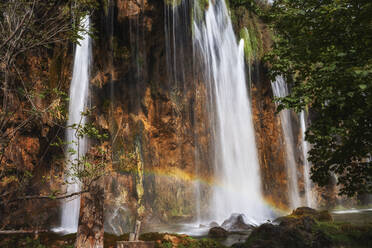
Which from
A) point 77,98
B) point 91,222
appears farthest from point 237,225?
point 77,98

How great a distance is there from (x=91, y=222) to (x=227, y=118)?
1778 cm

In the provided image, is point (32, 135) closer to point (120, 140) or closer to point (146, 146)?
point (120, 140)

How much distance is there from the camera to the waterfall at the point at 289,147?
27734mm

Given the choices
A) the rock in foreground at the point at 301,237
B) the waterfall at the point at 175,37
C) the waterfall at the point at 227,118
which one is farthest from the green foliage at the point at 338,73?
the waterfall at the point at 227,118

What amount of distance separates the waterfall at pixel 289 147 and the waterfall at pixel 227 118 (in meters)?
4.64

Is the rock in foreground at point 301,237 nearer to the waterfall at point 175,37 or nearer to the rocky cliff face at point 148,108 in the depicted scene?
the rocky cliff face at point 148,108

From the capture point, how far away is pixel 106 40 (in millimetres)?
19125

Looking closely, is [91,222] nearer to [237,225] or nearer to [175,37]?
[237,225]

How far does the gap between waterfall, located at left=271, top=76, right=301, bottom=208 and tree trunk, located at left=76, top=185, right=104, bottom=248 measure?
23515 millimetres

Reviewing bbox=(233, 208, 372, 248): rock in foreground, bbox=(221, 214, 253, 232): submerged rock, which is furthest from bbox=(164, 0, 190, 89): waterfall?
bbox=(233, 208, 372, 248): rock in foreground

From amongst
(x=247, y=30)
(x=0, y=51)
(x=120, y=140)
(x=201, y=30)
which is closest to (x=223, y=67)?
(x=201, y=30)

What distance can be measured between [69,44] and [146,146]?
7797 millimetres

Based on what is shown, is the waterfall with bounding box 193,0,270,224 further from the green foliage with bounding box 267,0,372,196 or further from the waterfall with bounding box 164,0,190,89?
the green foliage with bounding box 267,0,372,196

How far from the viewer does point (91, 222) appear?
7.06 meters
